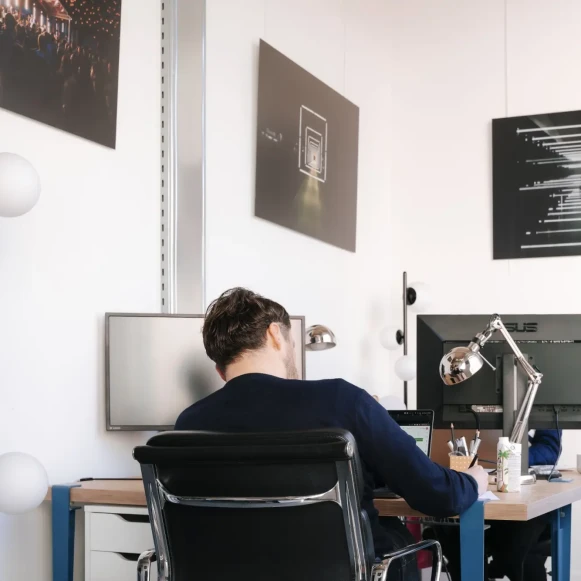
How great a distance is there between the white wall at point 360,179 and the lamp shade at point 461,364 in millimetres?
1110

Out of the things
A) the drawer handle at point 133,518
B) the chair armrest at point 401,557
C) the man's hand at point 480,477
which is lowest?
the drawer handle at point 133,518

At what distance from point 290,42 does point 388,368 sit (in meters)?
1.93

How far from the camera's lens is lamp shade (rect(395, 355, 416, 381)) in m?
4.65

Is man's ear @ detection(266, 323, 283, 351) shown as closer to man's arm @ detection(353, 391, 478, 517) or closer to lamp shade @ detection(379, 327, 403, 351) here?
man's arm @ detection(353, 391, 478, 517)

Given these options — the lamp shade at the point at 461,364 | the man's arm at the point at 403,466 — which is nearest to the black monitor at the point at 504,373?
the lamp shade at the point at 461,364

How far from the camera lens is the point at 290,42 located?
4230 millimetres

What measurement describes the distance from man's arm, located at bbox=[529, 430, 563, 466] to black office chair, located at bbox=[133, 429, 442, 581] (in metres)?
1.52

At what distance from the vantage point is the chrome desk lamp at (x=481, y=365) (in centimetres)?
276

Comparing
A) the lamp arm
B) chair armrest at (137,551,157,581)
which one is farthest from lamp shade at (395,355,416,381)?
chair armrest at (137,551,157,581)

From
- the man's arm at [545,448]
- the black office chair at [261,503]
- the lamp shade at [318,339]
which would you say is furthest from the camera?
the lamp shade at [318,339]

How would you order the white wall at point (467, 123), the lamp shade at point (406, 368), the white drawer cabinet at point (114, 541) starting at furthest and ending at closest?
the white wall at point (467, 123) < the lamp shade at point (406, 368) < the white drawer cabinet at point (114, 541)

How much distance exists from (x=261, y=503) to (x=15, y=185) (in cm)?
100

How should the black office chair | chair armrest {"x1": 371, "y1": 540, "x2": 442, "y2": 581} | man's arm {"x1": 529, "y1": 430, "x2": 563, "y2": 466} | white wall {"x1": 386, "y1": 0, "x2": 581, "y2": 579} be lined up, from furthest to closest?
white wall {"x1": 386, "y1": 0, "x2": 581, "y2": 579} → man's arm {"x1": 529, "y1": 430, "x2": 563, "y2": 466} → chair armrest {"x1": 371, "y1": 540, "x2": 442, "y2": 581} → the black office chair

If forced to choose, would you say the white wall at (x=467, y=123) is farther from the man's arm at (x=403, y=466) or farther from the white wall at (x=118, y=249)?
the man's arm at (x=403, y=466)
